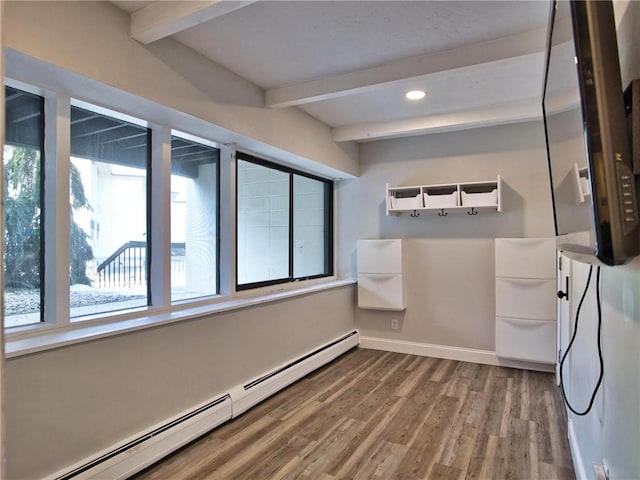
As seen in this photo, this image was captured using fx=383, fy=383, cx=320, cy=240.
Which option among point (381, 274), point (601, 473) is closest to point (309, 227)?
point (381, 274)

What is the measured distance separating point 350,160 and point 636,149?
3.89m

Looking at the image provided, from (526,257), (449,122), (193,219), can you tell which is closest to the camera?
(193,219)

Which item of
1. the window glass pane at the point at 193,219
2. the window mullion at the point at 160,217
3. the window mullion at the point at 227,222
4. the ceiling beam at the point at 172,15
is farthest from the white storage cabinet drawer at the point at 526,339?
the ceiling beam at the point at 172,15

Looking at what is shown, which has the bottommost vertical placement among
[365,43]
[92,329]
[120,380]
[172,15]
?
[120,380]

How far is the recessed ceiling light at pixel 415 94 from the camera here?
325 cm

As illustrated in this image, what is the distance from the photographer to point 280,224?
404cm

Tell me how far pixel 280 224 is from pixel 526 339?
8.87ft

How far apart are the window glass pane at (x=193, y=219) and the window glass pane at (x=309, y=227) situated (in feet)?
4.01

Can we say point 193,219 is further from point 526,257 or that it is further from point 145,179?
point 526,257

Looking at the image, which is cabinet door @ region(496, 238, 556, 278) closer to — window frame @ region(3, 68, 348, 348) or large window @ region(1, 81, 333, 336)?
large window @ region(1, 81, 333, 336)

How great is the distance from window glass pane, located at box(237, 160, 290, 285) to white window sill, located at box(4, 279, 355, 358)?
559 millimetres

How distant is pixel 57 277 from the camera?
2.03 m

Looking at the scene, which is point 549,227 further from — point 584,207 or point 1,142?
point 1,142

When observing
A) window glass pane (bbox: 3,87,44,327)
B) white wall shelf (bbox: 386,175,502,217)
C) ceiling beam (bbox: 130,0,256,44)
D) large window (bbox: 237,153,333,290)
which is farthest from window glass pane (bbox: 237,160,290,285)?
window glass pane (bbox: 3,87,44,327)
